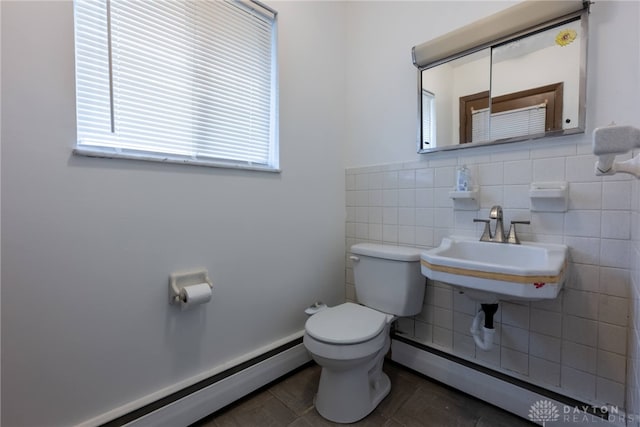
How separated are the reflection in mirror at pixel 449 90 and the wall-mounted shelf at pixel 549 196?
406 millimetres

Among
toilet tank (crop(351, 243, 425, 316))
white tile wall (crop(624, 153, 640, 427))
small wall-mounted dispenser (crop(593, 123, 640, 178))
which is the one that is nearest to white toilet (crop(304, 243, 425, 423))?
toilet tank (crop(351, 243, 425, 316))

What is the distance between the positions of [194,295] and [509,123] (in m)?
1.58

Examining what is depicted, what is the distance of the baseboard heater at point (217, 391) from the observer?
113 cm

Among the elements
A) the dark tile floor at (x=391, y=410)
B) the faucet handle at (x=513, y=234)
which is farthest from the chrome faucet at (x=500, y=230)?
the dark tile floor at (x=391, y=410)

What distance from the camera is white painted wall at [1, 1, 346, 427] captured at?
0.90m

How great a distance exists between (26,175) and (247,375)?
1222 mm

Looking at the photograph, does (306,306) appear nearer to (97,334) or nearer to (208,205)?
(208,205)

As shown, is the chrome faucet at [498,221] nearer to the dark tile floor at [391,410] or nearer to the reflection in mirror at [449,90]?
the reflection in mirror at [449,90]

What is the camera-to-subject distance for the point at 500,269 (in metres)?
0.97

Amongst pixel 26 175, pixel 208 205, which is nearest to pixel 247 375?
pixel 208 205

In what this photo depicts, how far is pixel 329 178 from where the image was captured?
6.13 ft

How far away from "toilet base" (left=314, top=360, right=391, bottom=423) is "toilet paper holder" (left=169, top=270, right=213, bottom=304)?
70 centimetres

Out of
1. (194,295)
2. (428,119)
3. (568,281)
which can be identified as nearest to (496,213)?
(568,281)

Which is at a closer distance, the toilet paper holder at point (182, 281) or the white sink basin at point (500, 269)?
the white sink basin at point (500, 269)
